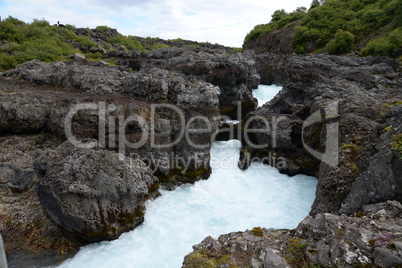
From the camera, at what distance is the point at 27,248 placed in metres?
9.13

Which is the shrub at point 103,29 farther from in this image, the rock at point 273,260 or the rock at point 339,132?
the rock at point 273,260

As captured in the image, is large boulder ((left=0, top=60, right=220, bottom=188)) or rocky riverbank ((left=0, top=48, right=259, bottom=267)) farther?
large boulder ((left=0, top=60, right=220, bottom=188))

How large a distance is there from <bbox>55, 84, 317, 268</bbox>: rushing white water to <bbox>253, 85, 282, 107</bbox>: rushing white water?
61.1 ft

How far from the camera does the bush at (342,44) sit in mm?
34031

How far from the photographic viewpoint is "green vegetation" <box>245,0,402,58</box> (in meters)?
29.5

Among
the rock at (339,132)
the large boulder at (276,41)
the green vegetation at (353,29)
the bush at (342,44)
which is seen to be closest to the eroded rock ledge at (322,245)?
the rock at (339,132)

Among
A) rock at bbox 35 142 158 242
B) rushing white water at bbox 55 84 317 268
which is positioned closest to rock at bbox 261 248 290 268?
rushing white water at bbox 55 84 317 268

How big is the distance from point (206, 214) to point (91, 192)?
5786mm

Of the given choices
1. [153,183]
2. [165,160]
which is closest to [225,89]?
[165,160]

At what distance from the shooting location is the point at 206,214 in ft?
40.6

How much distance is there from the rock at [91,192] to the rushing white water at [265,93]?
1016 inches

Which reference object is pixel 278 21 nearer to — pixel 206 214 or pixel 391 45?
pixel 391 45

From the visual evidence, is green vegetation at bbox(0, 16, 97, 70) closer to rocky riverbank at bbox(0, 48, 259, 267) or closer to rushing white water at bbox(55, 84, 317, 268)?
rocky riverbank at bbox(0, 48, 259, 267)

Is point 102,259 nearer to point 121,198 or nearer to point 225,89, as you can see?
point 121,198
